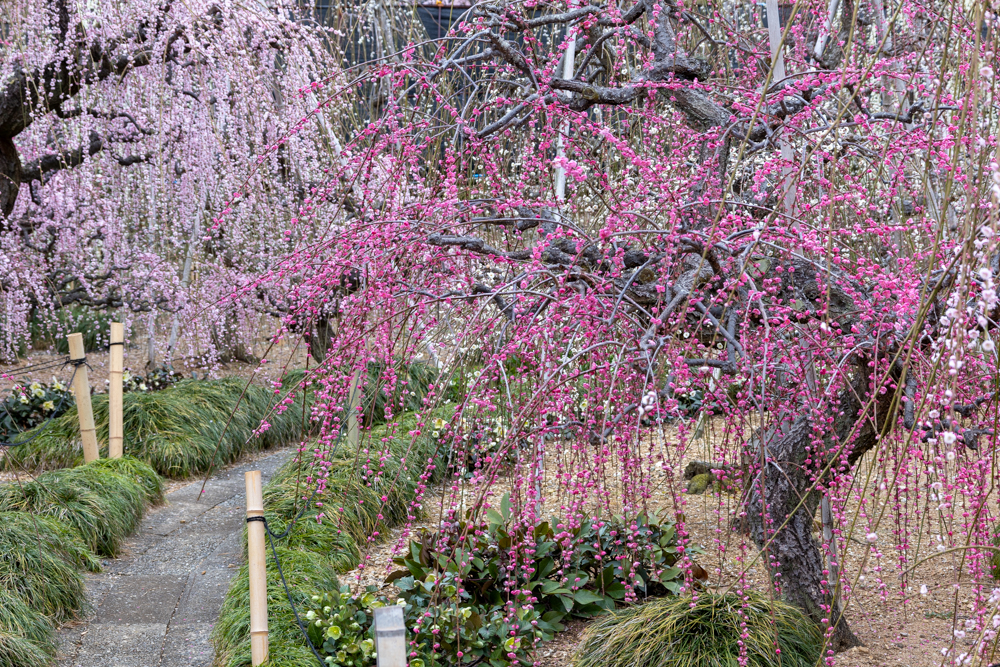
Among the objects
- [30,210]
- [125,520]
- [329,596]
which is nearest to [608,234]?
[329,596]

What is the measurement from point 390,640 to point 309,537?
2.26m

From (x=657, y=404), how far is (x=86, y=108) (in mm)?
4380

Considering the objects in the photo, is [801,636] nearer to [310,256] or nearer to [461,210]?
[461,210]

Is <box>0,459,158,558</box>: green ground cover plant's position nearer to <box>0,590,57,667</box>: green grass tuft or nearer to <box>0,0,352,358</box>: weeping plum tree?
<box>0,590,57,667</box>: green grass tuft

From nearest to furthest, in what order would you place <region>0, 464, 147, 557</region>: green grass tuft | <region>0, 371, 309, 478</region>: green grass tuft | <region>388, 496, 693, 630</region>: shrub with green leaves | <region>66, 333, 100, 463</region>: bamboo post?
<region>388, 496, 693, 630</region>: shrub with green leaves → <region>0, 464, 147, 557</region>: green grass tuft → <region>66, 333, 100, 463</region>: bamboo post → <region>0, 371, 309, 478</region>: green grass tuft

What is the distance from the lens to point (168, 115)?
205 inches

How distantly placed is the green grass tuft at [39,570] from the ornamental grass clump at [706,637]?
2.15m

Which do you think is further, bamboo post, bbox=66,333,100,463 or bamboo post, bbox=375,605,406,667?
bamboo post, bbox=66,333,100,463

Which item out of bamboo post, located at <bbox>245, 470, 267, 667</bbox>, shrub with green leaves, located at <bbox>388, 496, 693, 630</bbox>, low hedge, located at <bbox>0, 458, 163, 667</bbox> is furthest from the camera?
shrub with green leaves, located at <bbox>388, 496, 693, 630</bbox>

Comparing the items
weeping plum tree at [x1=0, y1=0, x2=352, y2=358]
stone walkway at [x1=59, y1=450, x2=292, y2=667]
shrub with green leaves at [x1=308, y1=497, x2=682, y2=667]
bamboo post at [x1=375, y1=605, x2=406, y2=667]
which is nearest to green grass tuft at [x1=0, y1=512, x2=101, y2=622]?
stone walkway at [x1=59, y1=450, x2=292, y2=667]

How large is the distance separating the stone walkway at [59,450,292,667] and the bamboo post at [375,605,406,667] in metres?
1.62

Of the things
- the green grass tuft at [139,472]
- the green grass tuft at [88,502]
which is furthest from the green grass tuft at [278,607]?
the green grass tuft at [139,472]

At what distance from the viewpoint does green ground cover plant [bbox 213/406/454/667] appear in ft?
10.2

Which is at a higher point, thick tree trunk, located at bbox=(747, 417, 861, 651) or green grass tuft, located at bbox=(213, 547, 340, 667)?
thick tree trunk, located at bbox=(747, 417, 861, 651)
